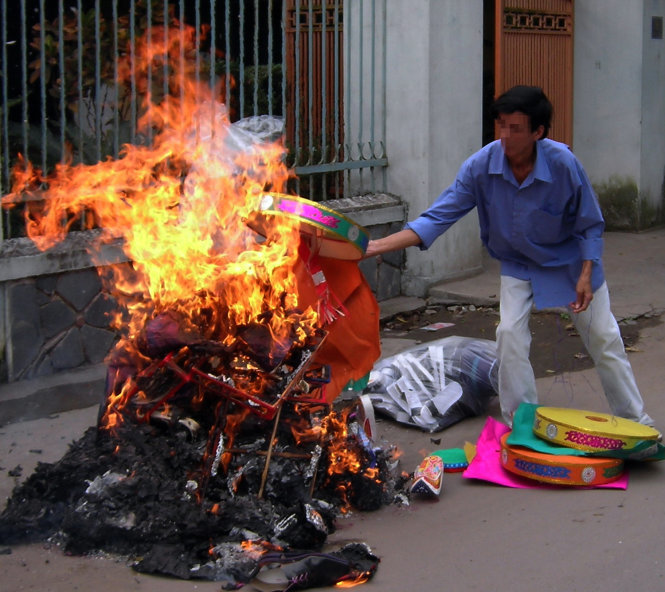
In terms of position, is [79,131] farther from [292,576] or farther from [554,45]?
[554,45]

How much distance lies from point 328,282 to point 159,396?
106 cm

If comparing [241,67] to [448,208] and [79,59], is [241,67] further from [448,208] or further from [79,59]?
[448,208]

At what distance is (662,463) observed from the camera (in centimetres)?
488

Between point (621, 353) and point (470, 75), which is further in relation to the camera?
point (470, 75)

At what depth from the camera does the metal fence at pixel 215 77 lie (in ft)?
21.4

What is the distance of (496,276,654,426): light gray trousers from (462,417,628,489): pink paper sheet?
0.58ft

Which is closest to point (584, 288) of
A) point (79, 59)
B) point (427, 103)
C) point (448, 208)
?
point (448, 208)

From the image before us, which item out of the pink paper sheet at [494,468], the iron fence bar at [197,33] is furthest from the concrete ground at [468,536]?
the iron fence bar at [197,33]

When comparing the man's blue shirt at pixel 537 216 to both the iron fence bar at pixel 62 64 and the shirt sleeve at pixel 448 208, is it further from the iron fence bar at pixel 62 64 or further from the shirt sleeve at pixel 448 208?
the iron fence bar at pixel 62 64

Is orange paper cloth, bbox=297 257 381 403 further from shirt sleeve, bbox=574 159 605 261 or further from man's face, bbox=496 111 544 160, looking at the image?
shirt sleeve, bbox=574 159 605 261

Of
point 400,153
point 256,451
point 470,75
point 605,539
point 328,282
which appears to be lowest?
point 605,539

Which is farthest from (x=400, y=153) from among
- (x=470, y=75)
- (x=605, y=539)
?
(x=605, y=539)

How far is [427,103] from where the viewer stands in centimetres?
829

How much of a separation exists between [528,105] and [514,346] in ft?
3.97
